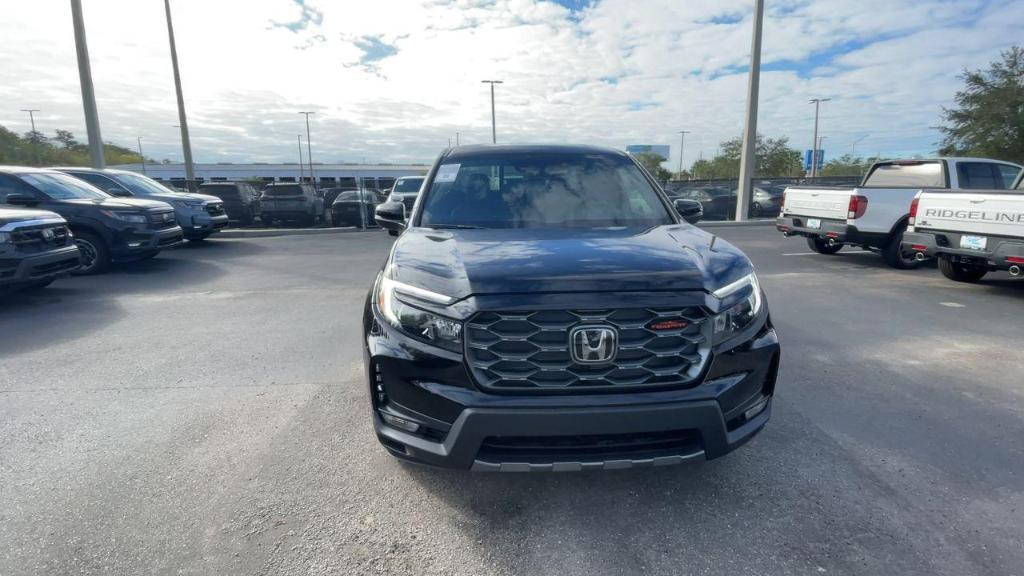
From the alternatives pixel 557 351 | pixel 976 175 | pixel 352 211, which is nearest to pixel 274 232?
pixel 352 211

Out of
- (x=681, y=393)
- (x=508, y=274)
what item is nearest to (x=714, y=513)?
(x=681, y=393)

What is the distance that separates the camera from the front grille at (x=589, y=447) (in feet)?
7.06

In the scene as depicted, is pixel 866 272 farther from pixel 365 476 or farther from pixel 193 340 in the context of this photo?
pixel 193 340

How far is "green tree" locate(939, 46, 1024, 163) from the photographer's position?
22734mm

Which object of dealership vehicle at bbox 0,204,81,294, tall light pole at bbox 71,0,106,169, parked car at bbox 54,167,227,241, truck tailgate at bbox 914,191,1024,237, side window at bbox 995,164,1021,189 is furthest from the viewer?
tall light pole at bbox 71,0,106,169

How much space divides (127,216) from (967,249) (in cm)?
1234

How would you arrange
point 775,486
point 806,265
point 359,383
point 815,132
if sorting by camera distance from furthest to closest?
point 815,132 → point 806,265 → point 359,383 → point 775,486

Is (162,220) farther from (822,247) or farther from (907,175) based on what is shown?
(907,175)

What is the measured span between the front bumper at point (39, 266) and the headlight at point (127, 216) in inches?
69.3

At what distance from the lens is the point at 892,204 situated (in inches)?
349

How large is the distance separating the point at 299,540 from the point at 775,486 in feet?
7.45

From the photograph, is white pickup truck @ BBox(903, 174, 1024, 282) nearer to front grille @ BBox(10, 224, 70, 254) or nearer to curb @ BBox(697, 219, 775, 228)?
curb @ BBox(697, 219, 775, 228)

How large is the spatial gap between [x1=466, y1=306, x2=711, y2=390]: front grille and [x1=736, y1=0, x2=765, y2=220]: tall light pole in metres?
17.9

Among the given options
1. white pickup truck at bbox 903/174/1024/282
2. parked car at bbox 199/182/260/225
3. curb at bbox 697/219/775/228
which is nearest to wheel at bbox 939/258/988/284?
white pickup truck at bbox 903/174/1024/282
